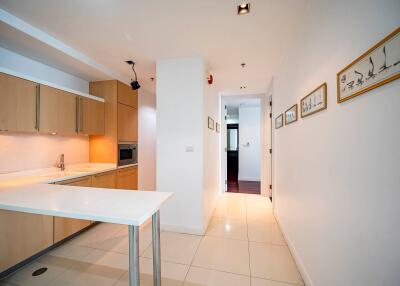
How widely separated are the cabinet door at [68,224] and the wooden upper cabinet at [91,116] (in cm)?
88

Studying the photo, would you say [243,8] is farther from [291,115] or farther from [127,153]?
[127,153]

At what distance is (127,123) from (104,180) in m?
1.24

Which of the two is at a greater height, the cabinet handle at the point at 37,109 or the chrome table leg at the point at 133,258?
the cabinet handle at the point at 37,109

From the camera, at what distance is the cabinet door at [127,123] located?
328 cm

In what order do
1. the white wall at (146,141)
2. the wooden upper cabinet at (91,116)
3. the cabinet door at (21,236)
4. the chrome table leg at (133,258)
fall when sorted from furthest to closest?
the white wall at (146,141) → the wooden upper cabinet at (91,116) → the cabinet door at (21,236) → the chrome table leg at (133,258)

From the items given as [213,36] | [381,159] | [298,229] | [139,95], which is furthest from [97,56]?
[298,229]

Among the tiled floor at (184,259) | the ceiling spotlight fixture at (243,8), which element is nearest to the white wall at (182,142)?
the tiled floor at (184,259)

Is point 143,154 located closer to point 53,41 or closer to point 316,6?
point 53,41

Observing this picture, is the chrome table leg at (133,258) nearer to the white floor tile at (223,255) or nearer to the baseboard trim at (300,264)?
the white floor tile at (223,255)

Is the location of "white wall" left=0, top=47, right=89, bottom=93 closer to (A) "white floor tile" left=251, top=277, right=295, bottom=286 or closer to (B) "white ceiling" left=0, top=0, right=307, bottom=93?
(B) "white ceiling" left=0, top=0, right=307, bottom=93

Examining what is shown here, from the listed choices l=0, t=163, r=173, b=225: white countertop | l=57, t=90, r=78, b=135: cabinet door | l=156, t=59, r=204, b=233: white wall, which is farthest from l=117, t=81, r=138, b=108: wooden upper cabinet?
l=0, t=163, r=173, b=225: white countertop

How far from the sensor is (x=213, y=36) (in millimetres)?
2000

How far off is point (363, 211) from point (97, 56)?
3317mm

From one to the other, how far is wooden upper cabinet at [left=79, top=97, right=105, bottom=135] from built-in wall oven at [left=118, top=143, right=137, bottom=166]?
456 millimetres
